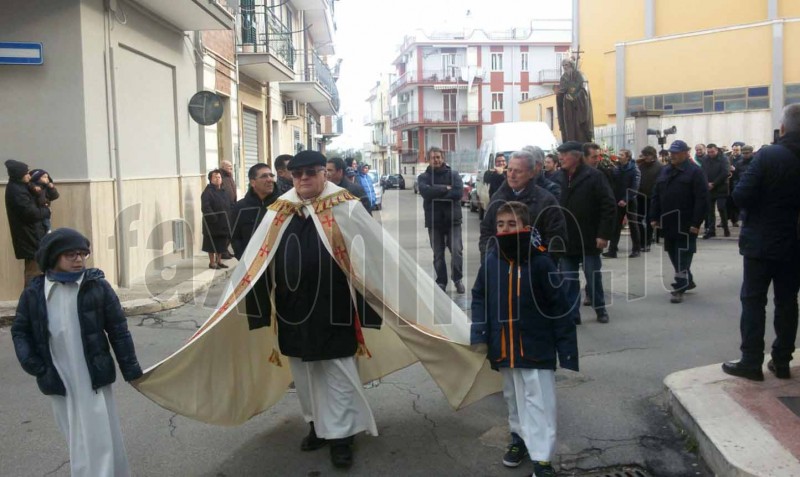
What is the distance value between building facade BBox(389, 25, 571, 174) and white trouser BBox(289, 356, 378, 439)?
7133cm

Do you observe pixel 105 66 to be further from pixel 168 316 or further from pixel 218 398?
pixel 218 398

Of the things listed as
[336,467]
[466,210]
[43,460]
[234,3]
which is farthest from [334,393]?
[466,210]

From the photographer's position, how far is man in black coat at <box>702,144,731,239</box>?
15172mm

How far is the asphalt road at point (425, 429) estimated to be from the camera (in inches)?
178

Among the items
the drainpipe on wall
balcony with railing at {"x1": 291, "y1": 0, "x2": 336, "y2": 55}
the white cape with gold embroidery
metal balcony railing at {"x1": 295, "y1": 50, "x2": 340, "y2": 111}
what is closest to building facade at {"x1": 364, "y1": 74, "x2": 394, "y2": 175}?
balcony with railing at {"x1": 291, "y1": 0, "x2": 336, "y2": 55}

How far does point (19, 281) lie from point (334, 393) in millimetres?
6449

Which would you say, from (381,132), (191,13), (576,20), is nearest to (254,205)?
(191,13)

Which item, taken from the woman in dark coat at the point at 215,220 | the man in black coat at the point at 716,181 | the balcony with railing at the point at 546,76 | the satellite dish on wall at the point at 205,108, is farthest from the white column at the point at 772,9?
the balcony with railing at the point at 546,76

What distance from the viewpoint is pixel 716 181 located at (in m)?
15.1

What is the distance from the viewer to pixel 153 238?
1166 centimetres

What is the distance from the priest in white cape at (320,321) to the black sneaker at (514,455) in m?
0.44

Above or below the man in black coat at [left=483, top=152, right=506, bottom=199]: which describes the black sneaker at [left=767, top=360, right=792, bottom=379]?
below

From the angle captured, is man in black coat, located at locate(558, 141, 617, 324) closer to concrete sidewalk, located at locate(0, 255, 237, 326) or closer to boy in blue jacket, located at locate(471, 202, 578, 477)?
boy in blue jacket, located at locate(471, 202, 578, 477)

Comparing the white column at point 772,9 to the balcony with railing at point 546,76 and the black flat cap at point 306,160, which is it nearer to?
the black flat cap at point 306,160
